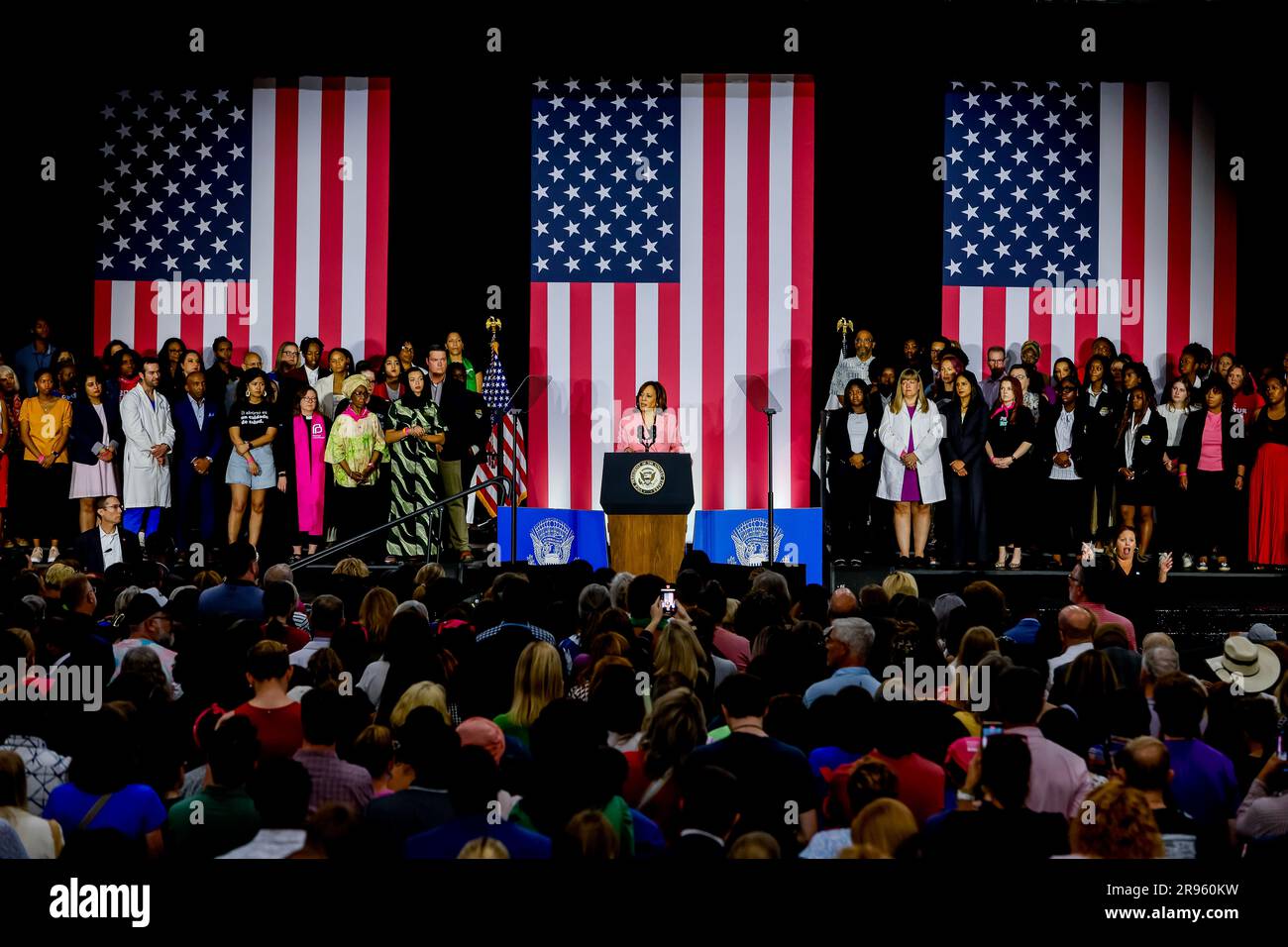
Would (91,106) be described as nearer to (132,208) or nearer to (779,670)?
(132,208)

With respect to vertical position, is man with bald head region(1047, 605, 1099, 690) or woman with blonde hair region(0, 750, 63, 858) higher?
man with bald head region(1047, 605, 1099, 690)

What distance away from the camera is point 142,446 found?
42.5 ft

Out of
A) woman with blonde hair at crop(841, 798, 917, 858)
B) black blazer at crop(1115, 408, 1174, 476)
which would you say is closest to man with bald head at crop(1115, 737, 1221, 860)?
woman with blonde hair at crop(841, 798, 917, 858)

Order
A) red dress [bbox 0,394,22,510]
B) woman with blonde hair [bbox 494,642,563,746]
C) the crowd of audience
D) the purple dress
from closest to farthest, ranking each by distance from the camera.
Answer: the crowd of audience → woman with blonde hair [bbox 494,642,563,746] → the purple dress → red dress [bbox 0,394,22,510]

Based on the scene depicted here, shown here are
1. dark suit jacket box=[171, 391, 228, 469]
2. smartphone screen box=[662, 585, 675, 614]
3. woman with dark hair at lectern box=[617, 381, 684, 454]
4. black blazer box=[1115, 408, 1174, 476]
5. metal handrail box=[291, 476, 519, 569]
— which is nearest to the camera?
smartphone screen box=[662, 585, 675, 614]

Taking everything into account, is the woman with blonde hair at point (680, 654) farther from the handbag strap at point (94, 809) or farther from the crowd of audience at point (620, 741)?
the handbag strap at point (94, 809)

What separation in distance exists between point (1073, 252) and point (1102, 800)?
37.8ft

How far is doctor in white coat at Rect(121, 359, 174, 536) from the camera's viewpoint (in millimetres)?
12961

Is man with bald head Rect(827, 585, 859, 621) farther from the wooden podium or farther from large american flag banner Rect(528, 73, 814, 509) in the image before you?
large american flag banner Rect(528, 73, 814, 509)

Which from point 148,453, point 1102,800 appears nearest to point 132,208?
point 148,453

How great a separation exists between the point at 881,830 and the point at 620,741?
4.87ft

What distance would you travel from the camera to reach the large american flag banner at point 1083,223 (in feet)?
48.6

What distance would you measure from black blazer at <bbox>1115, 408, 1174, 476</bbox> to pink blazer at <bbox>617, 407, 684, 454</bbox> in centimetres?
397

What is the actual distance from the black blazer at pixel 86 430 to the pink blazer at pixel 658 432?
14.7ft
